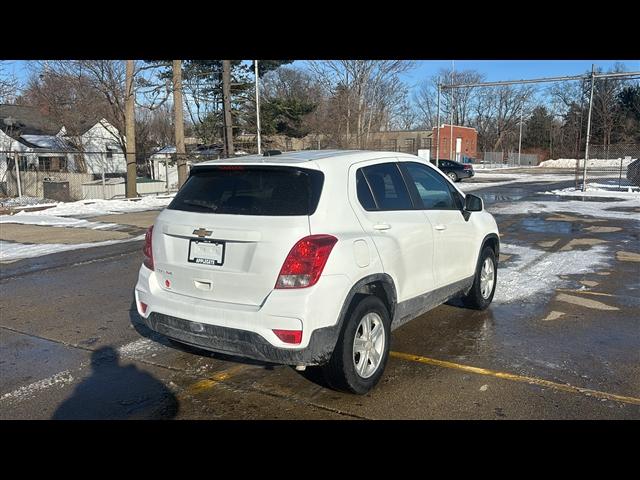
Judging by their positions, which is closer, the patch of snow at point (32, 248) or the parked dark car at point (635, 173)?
the patch of snow at point (32, 248)

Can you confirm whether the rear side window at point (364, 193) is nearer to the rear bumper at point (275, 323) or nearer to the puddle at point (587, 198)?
the rear bumper at point (275, 323)

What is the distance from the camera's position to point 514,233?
→ 1180 cm

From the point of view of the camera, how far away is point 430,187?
5.09 metres

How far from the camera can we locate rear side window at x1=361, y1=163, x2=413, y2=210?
427 cm

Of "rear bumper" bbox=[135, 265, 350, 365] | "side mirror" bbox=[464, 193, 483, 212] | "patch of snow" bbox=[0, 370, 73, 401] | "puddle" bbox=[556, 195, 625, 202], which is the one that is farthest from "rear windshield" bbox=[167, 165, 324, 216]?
"puddle" bbox=[556, 195, 625, 202]

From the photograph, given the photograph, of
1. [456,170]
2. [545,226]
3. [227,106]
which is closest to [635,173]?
[456,170]

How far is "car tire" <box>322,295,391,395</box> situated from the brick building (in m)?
52.6

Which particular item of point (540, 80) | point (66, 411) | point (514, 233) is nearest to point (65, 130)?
point (540, 80)

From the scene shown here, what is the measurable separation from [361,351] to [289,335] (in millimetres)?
692

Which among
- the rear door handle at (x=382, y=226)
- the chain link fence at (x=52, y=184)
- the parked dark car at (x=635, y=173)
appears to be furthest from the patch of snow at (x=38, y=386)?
the parked dark car at (x=635, y=173)

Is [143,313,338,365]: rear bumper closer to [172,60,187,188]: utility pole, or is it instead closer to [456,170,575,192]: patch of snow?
[172,60,187,188]: utility pole

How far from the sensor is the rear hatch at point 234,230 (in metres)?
3.54

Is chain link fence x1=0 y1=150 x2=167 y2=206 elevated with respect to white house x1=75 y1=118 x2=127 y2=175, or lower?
lower

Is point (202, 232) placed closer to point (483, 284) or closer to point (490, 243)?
point (483, 284)
